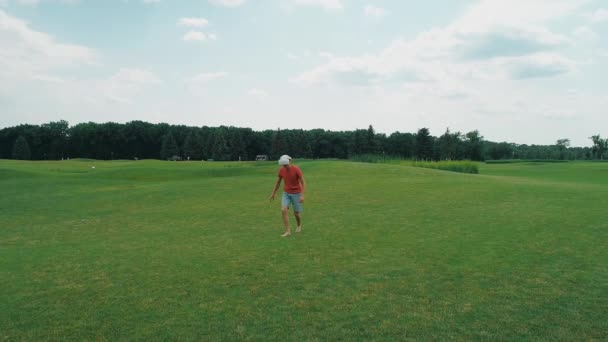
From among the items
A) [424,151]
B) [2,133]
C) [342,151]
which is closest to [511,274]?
A: [424,151]

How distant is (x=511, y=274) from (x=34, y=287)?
9.06 meters

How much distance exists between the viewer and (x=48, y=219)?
1625cm

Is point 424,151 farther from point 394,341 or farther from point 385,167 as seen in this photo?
point 394,341

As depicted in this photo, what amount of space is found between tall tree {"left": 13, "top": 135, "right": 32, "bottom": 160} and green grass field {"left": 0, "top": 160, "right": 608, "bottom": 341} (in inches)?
3971

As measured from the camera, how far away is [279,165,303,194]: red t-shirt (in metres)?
12.3

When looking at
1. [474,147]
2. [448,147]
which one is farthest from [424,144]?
[474,147]

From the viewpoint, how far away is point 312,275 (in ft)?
26.3

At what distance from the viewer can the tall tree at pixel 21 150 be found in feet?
328

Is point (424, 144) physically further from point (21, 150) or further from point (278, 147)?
point (21, 150)

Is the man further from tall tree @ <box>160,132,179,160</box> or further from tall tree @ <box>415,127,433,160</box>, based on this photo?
tall tree @ <box>160,132,179,160</box>

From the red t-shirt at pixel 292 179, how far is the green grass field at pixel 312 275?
4.70 ft

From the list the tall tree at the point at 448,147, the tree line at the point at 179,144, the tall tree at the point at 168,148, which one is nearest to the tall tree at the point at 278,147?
the tree line at the point at 179,144

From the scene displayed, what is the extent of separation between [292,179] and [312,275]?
184 inches

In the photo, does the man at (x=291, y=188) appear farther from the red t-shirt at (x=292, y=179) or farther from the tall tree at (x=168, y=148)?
the tall tree at (x=168, y=148)
